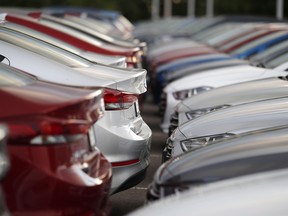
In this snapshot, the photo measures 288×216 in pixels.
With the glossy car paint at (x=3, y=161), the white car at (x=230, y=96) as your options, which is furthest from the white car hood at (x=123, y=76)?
the glossy car paint at (x=3, y=161)

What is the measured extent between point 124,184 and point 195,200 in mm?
2723

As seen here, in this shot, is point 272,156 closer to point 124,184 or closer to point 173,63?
point 124,184

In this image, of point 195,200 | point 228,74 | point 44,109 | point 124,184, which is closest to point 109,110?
point 124,184

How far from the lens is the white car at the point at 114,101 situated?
744 centimetres

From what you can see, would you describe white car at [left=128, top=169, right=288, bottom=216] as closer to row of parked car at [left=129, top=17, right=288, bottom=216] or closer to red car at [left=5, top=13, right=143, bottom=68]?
row of parked car at [left=129, top=17, right=288, bottom=216]

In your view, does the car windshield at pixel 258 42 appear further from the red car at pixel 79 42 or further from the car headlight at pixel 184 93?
the car headlight at pixel 184 93

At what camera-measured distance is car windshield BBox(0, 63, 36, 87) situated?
21.8ft

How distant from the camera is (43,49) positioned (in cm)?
962

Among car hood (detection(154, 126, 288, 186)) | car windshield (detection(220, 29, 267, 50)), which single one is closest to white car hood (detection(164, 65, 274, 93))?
car windshield (detection(220, 29, 267, 50))

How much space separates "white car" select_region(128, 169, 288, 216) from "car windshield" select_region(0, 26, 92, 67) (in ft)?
14.8

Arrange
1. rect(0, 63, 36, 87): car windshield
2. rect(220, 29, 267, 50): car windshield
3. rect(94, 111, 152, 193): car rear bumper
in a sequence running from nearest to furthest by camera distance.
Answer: rect(0, 63, 36, 87): car windshield, rect(94, 111, 152, 193): car rear bumper, rect(220, 29, 267, 50): car windshield

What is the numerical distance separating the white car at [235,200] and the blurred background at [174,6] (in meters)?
54.8

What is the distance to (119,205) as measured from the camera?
8.27 meters

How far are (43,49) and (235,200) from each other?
207 inches
